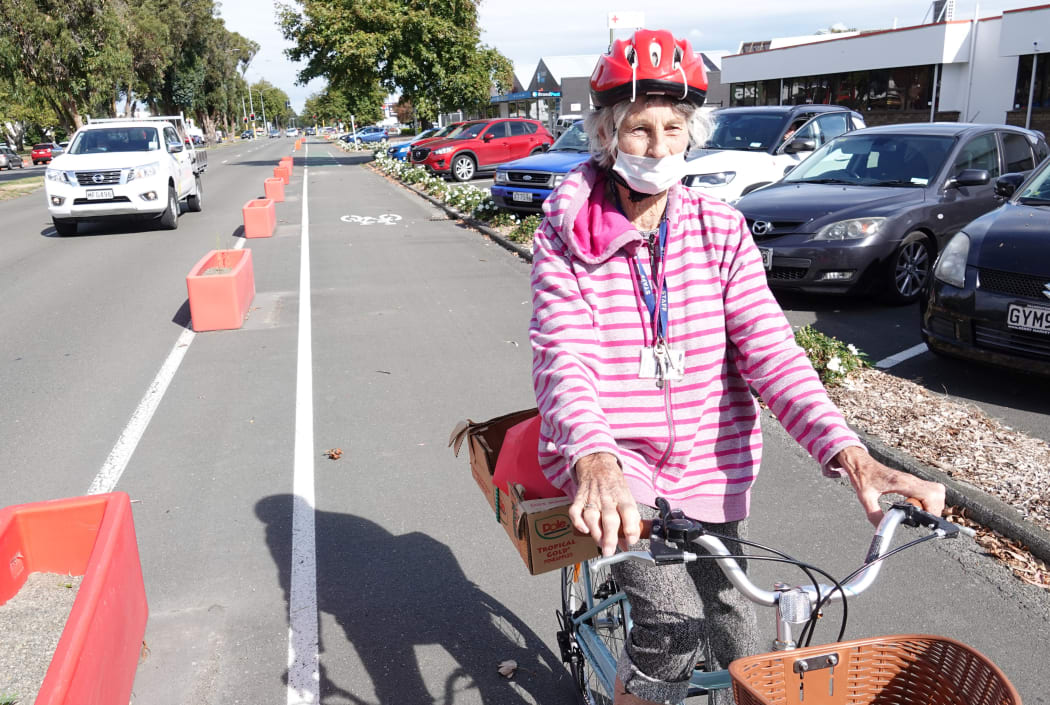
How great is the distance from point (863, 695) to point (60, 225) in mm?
17963

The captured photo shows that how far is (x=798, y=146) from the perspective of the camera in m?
12.4

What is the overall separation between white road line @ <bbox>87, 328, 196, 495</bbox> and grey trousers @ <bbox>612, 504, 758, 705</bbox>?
10.9ft

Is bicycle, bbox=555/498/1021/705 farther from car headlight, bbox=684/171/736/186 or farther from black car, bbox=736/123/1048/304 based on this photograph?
car headlight, bbox=684/171/736/186

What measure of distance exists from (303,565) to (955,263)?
4912mm

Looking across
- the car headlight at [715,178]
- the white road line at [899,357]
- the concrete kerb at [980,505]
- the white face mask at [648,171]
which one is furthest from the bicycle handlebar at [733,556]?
the car headlight at [715,178]

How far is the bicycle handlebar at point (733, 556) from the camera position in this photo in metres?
1.59

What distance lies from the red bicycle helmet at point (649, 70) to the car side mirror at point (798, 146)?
1099cm

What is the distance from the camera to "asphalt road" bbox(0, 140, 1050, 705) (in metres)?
3.41

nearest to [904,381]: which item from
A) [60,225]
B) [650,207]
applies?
[650,207]

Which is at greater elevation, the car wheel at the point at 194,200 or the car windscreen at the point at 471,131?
the car windscreen at the point at 471,131

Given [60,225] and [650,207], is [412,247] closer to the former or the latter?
Answer: [60,225]

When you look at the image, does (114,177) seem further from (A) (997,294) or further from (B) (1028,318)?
(B) (1028,318)

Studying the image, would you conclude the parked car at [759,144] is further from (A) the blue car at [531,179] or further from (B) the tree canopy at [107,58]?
(B) the tree canopy at [107,58]

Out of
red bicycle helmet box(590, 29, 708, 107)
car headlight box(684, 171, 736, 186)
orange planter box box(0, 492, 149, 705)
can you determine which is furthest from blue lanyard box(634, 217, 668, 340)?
car headlight box(684, 171, 736, 186)
